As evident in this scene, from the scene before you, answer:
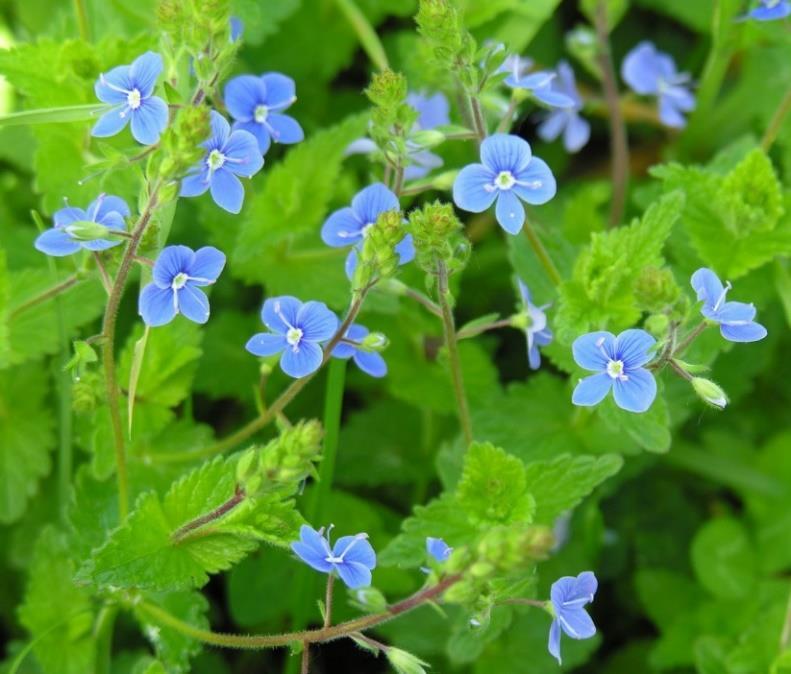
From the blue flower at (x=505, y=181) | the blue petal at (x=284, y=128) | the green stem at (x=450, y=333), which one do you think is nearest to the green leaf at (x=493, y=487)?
the green stem at (x=450, y=333)

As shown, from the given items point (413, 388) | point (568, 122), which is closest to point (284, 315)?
point (413, 388)

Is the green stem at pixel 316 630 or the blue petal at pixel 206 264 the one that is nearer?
the green stem at pixel 316 630

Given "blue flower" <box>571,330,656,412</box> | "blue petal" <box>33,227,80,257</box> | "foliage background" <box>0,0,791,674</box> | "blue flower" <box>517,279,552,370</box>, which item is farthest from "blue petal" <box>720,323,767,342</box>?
"blue petal" <box>33,227,80,257</box>

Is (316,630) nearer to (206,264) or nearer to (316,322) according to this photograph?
(316,322)

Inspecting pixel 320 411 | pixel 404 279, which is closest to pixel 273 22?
pixel 404 279

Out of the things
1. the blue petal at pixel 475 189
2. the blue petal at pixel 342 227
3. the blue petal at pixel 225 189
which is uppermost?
the blue petal at pixel 225 189

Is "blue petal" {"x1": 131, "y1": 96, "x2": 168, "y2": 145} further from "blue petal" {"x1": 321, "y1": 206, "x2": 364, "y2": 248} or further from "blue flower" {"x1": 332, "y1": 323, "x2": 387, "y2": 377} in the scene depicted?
"blue flower" {"x1": 332, "y1": 323, "x2": 387, "y2": 377}

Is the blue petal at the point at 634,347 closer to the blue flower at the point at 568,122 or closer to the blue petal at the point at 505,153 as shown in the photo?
the blue petal at the point at 505,153
